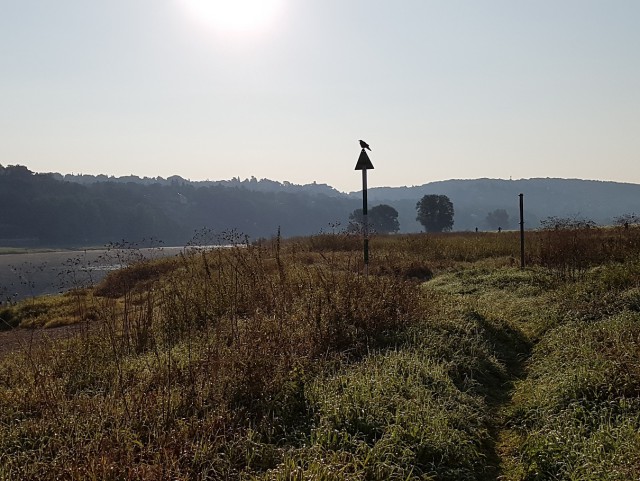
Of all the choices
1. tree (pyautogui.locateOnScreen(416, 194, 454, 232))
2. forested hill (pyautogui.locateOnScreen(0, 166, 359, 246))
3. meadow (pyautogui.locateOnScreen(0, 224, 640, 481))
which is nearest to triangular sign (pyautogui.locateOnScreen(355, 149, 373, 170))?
meadow (pyautogui.locateOnScreen(0, 224, 640, 481))

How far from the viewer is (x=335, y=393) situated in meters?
4.56

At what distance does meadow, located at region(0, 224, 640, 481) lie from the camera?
11.6ft

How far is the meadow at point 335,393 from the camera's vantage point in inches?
140

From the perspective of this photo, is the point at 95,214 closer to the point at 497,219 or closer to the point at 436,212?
the point at 436,212

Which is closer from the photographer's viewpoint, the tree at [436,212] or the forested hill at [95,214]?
the tree at [436,212]

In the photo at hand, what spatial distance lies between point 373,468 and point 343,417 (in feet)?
2.27

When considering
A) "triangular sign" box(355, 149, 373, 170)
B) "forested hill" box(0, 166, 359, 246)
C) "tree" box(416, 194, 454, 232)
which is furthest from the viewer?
"forested hill" box(0, 166, 359, 246)

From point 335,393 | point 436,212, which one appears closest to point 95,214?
point 436,212

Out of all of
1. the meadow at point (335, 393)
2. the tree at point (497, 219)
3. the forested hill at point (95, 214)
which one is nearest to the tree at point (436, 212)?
the forested hill at point (95, 214)

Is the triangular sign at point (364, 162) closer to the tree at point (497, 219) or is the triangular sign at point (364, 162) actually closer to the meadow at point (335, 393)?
the meadow at point (335, 393)

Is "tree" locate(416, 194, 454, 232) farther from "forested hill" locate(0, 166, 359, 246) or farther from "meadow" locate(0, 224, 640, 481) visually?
"meadow" locate(0, 224, 640, 481)

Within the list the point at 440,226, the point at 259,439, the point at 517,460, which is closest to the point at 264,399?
the point at 259,439

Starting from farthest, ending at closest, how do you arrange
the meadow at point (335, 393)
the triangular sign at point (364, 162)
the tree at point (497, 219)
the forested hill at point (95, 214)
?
the tree at point (497, 219) → the forested hill at point (95, 214) → the triangular sign at point (364, 162) → the meadow at point (335, 393)

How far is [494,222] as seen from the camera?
172 metres
